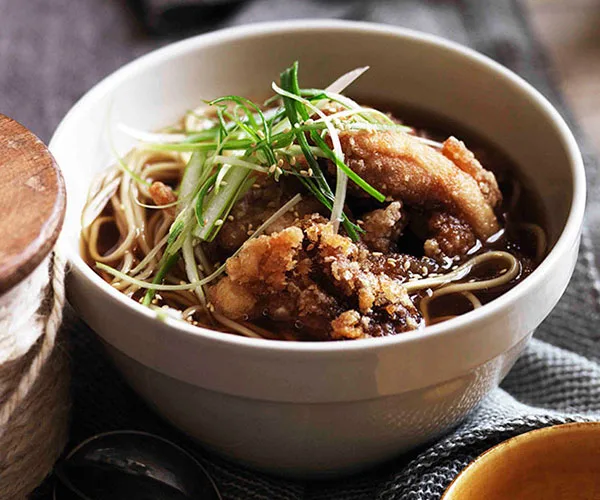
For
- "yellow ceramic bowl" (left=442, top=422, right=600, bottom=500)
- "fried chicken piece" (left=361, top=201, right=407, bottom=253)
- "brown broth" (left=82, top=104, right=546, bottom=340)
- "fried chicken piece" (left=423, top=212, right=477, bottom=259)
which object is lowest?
"yellow ceramic bowl" (left=442, top=422, right=600, bottom=500)

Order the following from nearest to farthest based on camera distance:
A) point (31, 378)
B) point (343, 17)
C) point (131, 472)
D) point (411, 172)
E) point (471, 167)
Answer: point (31, 378) < point (131, 472) < point (411, 172) < point (471, 167) < point (343, 17)

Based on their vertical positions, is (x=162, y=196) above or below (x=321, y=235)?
below

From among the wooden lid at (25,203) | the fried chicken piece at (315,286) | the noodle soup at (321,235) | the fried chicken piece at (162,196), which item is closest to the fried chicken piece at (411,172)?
Answer: the noodle soup at (321,235)

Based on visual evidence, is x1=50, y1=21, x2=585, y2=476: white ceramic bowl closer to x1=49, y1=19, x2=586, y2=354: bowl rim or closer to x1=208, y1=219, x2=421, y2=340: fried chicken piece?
x1=49, y1=19, x2=586, y2=354: bowl rim

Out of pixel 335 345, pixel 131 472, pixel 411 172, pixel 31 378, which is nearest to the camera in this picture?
pixel 335 345

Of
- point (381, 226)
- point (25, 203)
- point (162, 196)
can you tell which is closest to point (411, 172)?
point (381, 226)

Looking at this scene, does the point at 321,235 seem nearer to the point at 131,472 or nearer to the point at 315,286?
the point at 315,286

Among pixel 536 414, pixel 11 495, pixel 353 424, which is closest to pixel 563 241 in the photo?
pixel 536 414

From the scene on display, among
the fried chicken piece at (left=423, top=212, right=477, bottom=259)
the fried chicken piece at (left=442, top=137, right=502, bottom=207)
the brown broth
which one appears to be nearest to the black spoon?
the brown broth
